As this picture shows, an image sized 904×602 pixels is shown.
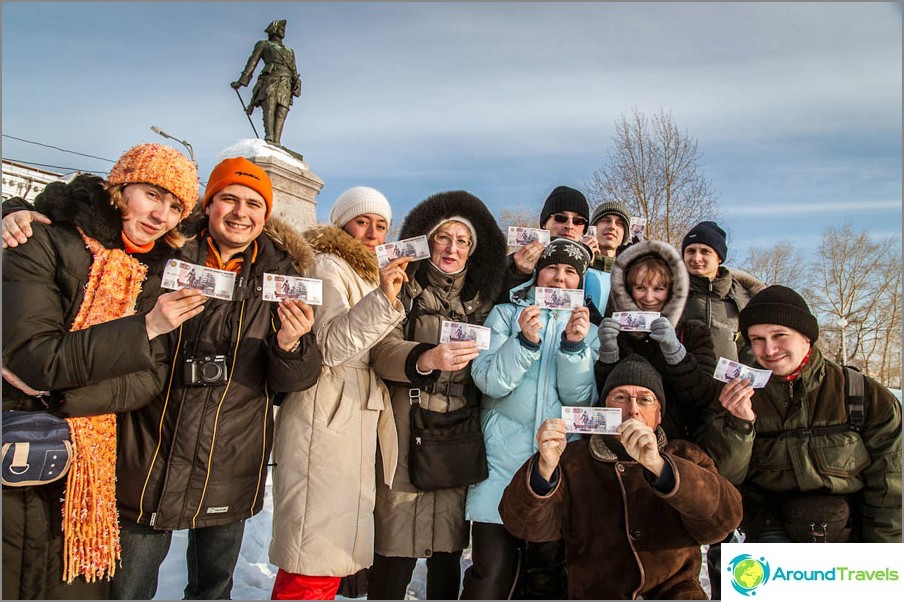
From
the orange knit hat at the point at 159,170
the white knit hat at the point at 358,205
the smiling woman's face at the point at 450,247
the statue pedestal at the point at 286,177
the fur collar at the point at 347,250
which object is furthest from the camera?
the statue pedestal at the point at 286,177

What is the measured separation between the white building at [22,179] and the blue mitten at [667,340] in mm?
20755

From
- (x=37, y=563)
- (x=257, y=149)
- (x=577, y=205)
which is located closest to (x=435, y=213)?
(x=577, y=205)

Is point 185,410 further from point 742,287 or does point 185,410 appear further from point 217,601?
point 742,287

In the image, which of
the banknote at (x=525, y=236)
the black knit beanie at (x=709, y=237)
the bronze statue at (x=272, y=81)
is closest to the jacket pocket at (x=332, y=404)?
the banknote at (x=525, y=236)

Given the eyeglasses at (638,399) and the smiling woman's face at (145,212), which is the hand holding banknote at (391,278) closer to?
the smiling woman's face at (145,212)

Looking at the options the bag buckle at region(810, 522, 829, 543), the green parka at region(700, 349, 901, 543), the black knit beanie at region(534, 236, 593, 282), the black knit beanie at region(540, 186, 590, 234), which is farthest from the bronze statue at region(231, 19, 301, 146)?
the bag buckle at region(810, 522, 829, 543)

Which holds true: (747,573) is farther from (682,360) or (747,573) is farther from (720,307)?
(720,307)

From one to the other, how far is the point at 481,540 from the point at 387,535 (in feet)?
1.78

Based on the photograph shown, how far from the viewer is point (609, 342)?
3.40 m

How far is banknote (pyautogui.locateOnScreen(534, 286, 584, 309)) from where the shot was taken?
133 inches

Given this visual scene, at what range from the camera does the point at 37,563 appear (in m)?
2.54

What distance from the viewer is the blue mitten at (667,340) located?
3.29 metres

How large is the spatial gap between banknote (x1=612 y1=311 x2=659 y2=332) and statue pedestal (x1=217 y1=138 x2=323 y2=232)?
6469 mm

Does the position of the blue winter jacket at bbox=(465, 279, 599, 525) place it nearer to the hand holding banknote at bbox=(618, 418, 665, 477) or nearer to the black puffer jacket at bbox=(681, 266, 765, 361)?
the hand holding banknote at bbox=(618, 418, 665, 477)
